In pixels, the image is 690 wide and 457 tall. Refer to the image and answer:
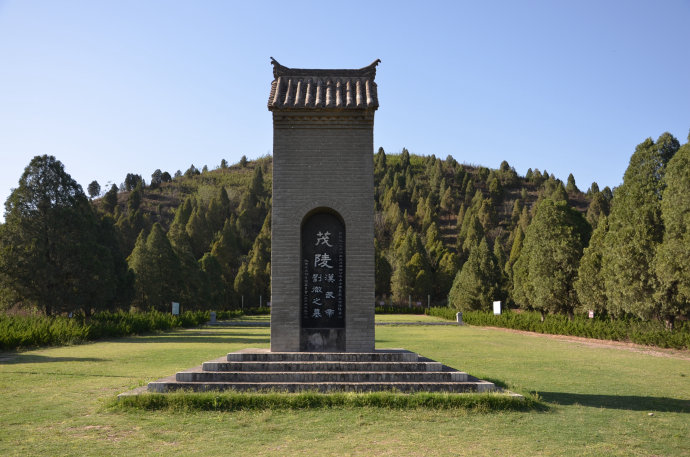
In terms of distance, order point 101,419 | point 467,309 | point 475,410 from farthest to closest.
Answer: point 467,309
point 475,410
point 101,419

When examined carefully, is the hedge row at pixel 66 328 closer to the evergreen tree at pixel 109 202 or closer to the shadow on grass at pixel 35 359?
the shadow on grass at pixel 35 359

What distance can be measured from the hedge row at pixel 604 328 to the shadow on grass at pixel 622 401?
423 inches

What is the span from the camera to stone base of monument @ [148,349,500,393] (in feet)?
27.1

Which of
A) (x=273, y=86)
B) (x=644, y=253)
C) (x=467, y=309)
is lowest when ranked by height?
(x=467, y=309)

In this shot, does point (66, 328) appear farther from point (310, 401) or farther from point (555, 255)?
point (555, 255)

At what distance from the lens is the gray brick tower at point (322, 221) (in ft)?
31.9

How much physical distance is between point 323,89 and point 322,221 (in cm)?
256

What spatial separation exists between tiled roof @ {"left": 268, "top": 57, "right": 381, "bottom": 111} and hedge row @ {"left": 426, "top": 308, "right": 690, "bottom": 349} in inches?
561

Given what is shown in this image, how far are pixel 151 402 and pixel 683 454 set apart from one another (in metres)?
6.58

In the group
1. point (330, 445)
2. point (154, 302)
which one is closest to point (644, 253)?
point (330, 445)

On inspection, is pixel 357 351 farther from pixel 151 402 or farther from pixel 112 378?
pixel 112 378

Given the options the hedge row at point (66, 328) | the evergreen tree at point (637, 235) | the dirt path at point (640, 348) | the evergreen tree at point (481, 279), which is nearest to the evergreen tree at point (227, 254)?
the evergreen tree at point (481, 279)

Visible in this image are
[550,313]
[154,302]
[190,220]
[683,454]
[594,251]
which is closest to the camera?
[683,454]

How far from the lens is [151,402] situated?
7.70 m
